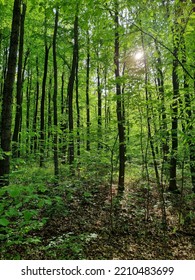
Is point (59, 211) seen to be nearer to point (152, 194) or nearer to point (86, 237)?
point (86, 237)

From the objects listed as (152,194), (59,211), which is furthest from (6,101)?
(152,194)

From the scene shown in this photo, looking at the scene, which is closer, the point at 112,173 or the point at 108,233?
the point at 108,233

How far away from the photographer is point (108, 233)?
263 inches

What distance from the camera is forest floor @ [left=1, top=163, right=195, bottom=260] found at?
214 inches

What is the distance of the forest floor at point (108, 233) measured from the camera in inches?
Result: 214

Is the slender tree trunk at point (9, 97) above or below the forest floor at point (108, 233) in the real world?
above

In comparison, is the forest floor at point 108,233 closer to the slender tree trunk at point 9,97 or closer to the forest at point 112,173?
the forest at point 112,173

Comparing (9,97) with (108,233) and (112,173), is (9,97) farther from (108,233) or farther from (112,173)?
(108,233)

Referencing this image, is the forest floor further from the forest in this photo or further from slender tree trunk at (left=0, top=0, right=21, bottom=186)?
slender tree trunk at (left=0, top=0, right=21, bottom=186)

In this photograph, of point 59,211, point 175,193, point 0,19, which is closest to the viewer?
point 59,211

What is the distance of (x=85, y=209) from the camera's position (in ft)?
26.9

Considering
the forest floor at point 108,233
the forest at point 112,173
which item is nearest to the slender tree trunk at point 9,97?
the forest at point 112,173

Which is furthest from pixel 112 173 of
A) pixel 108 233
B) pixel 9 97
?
pixel 9 97
